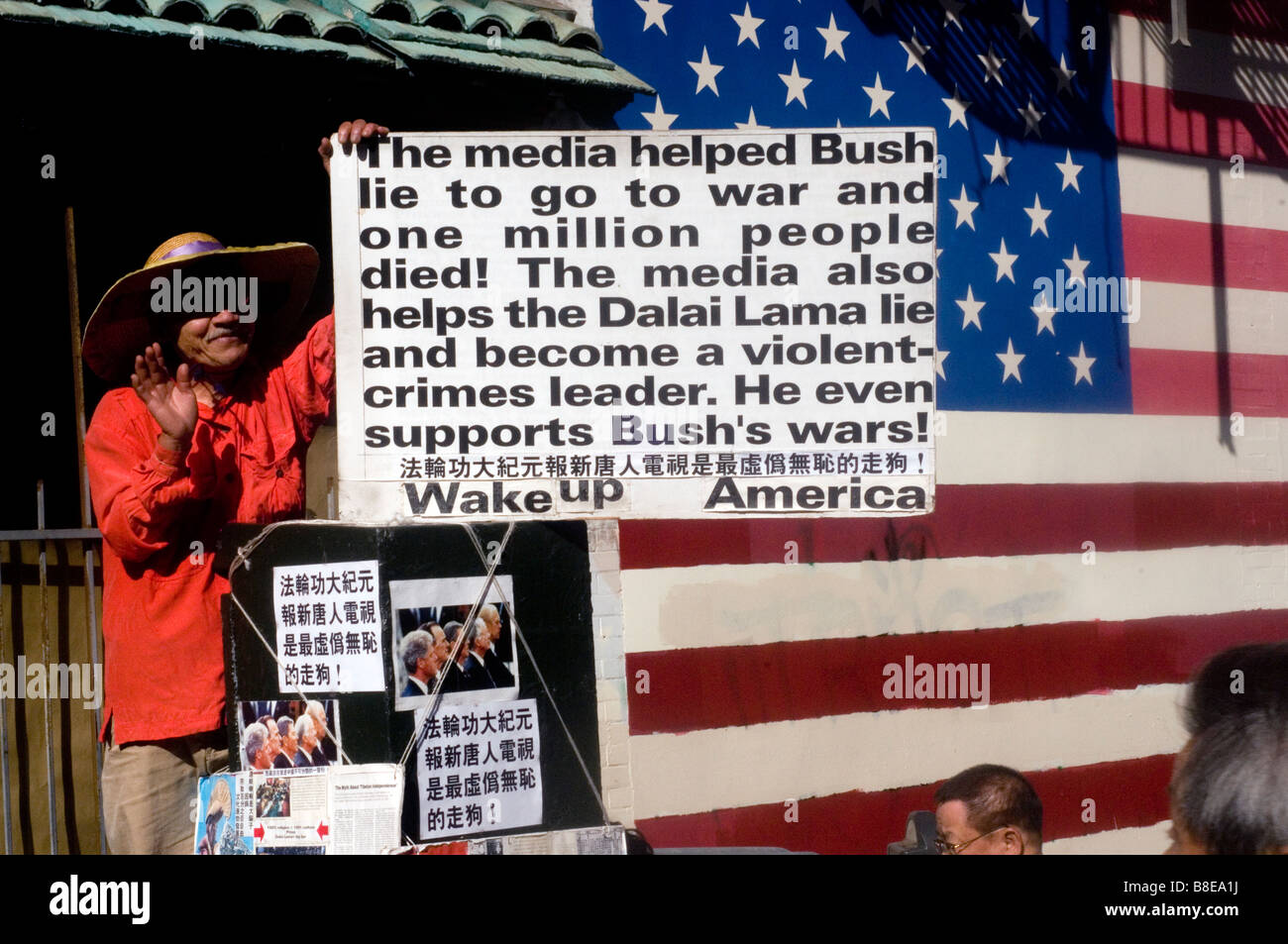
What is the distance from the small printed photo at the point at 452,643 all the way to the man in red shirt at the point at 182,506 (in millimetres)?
862

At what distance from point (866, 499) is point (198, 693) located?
2.28 m

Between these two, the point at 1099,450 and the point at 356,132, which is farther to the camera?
the point at 1099,450

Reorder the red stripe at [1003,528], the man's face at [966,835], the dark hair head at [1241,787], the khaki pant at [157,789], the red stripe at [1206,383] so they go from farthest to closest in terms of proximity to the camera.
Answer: the red stripe at [1206,383], the red stripe at [1003,528], the khaki pant at [157,789], the man's face at [966,835], the dark hair head at [1241,787]

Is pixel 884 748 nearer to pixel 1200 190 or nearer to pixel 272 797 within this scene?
pixel 272 797

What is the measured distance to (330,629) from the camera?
3.38 m

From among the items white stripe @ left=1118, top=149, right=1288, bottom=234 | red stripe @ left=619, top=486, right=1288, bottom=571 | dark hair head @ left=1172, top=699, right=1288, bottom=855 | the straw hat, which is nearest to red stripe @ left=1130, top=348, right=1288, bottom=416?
red stripe @ left=619, top=486, right=1288, bottom=571

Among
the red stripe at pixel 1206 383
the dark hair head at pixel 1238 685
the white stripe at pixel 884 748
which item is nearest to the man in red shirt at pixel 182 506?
the white stripe at pixel 884 748

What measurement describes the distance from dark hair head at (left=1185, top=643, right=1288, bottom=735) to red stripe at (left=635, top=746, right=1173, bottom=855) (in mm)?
2999

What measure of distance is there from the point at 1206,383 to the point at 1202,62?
183 cm

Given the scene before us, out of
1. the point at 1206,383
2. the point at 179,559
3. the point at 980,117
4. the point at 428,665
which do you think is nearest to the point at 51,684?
the point at 179,559

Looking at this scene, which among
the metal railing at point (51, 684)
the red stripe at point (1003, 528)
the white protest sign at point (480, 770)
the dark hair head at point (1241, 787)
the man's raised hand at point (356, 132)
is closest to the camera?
the dark hair head at point (1241, 787)

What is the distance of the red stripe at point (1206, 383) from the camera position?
6559mm

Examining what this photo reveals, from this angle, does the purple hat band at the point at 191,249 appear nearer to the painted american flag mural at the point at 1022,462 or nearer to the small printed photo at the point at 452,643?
the small printed photo at the point at 452,643

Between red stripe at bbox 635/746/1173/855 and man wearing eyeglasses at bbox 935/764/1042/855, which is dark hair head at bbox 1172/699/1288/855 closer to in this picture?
man wearing eyeglasses at bbox 935/764/1042/855
